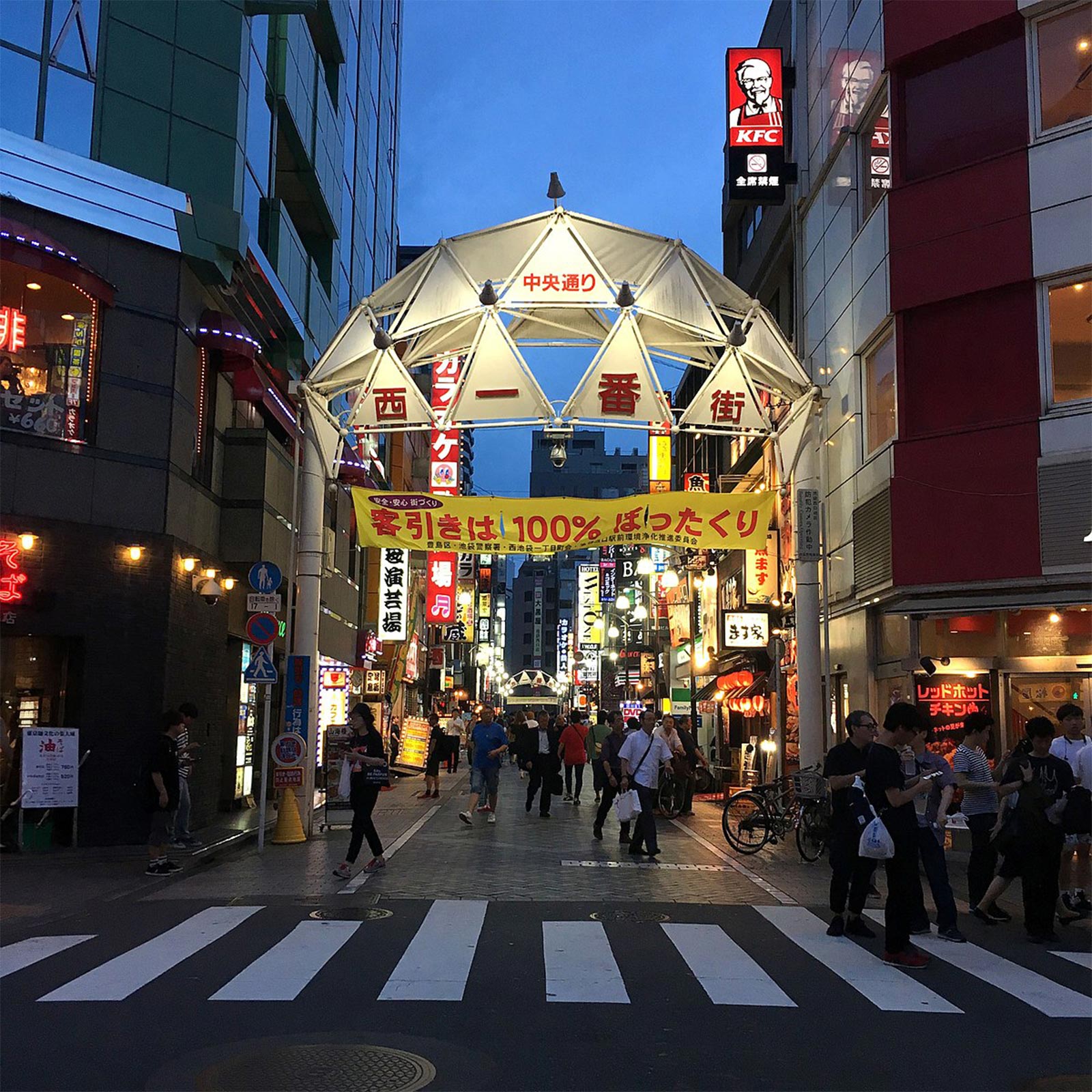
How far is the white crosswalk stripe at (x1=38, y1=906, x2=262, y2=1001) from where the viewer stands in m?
7.52

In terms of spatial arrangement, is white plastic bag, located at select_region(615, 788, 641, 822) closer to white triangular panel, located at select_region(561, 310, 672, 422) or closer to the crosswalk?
the crosswalk

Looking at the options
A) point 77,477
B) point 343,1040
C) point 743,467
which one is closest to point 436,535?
point 77,477

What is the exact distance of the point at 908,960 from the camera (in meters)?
8.73

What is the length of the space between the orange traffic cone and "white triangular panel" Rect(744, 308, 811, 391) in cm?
1002

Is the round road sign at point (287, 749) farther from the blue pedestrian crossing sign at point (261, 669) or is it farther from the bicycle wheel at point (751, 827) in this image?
the bicycle wheel at point (751, 827)

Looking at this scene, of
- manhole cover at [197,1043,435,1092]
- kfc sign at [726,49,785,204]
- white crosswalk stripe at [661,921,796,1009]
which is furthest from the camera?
kfc sign at [726,49,785,204]

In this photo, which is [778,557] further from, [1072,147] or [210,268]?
[210,268]

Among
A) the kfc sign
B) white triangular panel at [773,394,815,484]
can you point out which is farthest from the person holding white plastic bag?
the kfc sign

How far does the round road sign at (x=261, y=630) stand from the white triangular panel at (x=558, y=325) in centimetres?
695

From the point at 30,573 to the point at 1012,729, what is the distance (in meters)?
13.8

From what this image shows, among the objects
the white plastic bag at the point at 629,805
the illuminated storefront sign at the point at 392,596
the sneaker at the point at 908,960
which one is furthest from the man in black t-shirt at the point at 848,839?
the illuminated storefront sign at the point at 392,596

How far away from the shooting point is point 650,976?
8.20 m

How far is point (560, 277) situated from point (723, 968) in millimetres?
12384

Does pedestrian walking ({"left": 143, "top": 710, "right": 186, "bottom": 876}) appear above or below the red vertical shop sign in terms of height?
below
